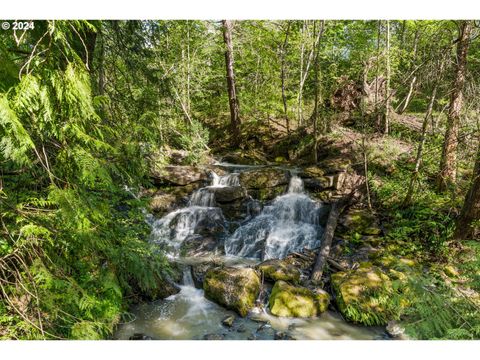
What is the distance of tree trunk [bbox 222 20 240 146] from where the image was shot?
1139 centimetres

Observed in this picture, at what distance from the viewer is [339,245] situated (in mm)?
7125

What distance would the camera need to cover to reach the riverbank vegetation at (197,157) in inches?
86.9

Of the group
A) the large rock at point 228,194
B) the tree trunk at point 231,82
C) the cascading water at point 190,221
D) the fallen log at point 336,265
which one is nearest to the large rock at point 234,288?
the fallen log at point 336,265

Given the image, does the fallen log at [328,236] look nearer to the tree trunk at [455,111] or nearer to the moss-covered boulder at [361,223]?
the moss-covered boulder at [361,223]

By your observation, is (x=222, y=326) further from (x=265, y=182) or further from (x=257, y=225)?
(x=265, y=182)

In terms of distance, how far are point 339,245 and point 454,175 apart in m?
3.15

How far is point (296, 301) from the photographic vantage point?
4.92 metres

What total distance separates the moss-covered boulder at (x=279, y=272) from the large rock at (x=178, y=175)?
184 inches

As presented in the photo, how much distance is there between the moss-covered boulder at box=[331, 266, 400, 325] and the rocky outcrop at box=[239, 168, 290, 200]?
4.24m

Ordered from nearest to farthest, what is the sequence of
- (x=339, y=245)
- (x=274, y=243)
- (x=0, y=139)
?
(x=0, y=139), (x=339, y=245), (x=274, y=243)

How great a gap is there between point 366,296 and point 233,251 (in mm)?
3616

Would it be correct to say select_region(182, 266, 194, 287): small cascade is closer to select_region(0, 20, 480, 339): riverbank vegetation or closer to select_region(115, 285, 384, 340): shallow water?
select_region(0, 20, 480, 339): riverbank vegetation
